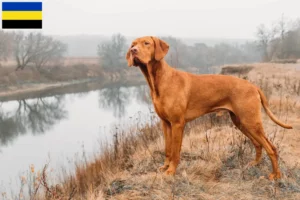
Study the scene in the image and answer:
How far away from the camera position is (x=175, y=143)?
12.8ft

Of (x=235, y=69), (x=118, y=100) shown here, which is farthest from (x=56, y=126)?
(x=235, y=69)

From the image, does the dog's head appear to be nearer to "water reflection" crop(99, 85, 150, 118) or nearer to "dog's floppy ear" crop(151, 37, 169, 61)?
"dog's floppy ear" crop(151, 37, 169, 61)

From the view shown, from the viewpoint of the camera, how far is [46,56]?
38250 millimetres

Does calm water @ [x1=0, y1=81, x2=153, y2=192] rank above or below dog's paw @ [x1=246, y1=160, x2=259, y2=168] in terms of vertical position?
below

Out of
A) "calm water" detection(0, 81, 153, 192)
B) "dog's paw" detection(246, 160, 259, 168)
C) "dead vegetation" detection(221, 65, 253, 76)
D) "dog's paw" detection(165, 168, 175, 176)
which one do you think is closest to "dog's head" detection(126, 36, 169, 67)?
"dog's paw" detection(165, 168, 175, 176)

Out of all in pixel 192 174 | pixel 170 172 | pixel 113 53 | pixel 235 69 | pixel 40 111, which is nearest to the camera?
pixel 170 172

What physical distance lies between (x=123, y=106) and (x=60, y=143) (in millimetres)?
7312

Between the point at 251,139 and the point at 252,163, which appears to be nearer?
the point at 251,139

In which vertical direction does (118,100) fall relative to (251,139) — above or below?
below

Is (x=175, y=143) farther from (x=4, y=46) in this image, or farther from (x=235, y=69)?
(x=4, y=46)

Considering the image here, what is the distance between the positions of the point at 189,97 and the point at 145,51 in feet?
2.69

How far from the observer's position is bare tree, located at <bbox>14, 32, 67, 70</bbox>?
36.6 meters

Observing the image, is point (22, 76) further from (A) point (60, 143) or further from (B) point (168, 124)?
(B) point (168, 124)

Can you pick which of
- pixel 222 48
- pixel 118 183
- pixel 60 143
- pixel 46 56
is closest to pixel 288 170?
pixel 118 183
